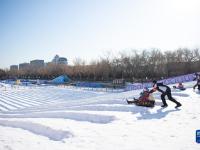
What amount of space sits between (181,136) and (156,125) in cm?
144

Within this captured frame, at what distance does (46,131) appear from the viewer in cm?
893

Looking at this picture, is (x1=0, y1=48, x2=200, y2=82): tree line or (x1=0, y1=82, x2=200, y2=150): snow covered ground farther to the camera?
(x1=0, y1=48, x2=200, y2=82): tree line

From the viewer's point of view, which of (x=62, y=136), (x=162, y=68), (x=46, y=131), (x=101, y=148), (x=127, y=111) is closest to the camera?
(x=101, y=148)

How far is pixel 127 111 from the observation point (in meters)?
11.5

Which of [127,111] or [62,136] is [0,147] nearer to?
[62,136]

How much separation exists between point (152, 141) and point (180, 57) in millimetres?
59514

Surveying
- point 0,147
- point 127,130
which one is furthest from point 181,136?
point 0,147

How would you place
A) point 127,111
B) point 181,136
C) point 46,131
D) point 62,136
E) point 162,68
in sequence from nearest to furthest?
1. point 181,136
2. point 62,136
3. point 46,131
4. point 127,111
5. point 162,68

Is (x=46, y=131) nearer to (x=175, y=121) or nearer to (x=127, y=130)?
(x=127, y=130)

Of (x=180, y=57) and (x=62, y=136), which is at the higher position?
(x=180, y=57)

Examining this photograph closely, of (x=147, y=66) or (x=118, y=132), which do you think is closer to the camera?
(x=118, y=132)

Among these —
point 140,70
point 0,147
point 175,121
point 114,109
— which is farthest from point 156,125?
point 140,70

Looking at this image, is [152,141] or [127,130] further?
[127,130]

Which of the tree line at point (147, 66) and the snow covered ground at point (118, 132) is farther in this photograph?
the tree line at point (147, 66)
